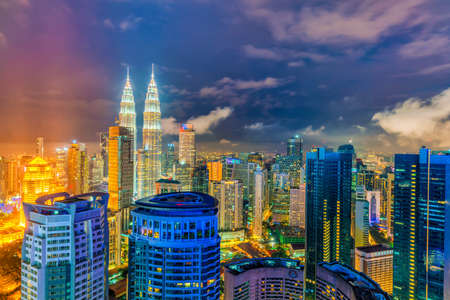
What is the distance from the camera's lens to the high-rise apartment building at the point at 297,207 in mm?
25016

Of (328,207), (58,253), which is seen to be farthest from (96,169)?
(328,207)

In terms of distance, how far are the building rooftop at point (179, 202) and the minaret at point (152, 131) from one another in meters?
19.9

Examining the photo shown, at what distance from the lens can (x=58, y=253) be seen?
7.96 meters

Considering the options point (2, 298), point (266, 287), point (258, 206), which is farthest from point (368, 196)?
point (2, 298)

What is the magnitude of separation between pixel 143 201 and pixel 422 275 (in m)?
11.0

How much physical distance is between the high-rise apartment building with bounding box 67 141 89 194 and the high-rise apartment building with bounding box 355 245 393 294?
981 inches

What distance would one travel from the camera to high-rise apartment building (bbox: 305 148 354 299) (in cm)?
1442

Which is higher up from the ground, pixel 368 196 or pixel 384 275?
pixel 368 196

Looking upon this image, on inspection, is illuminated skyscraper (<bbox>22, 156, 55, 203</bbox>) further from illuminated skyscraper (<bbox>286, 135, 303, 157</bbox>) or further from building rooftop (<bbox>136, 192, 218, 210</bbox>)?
illuminated skyscraper (<bbox>286, 135, 303, 157</bbox>)

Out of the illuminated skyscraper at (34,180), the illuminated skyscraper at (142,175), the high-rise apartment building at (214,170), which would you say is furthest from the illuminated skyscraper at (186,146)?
the illuminated skyscraper at (34,180)

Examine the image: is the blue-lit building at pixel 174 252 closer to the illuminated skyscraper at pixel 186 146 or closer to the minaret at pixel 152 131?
the minaret at pixel 152 131

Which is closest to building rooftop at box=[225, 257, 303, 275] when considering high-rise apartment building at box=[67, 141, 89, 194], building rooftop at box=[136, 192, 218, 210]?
building rooftop at box=[136, 192, 218, 210]

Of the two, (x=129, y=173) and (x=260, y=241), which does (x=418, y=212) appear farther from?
(x=129, y=173)

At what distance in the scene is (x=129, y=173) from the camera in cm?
2303
